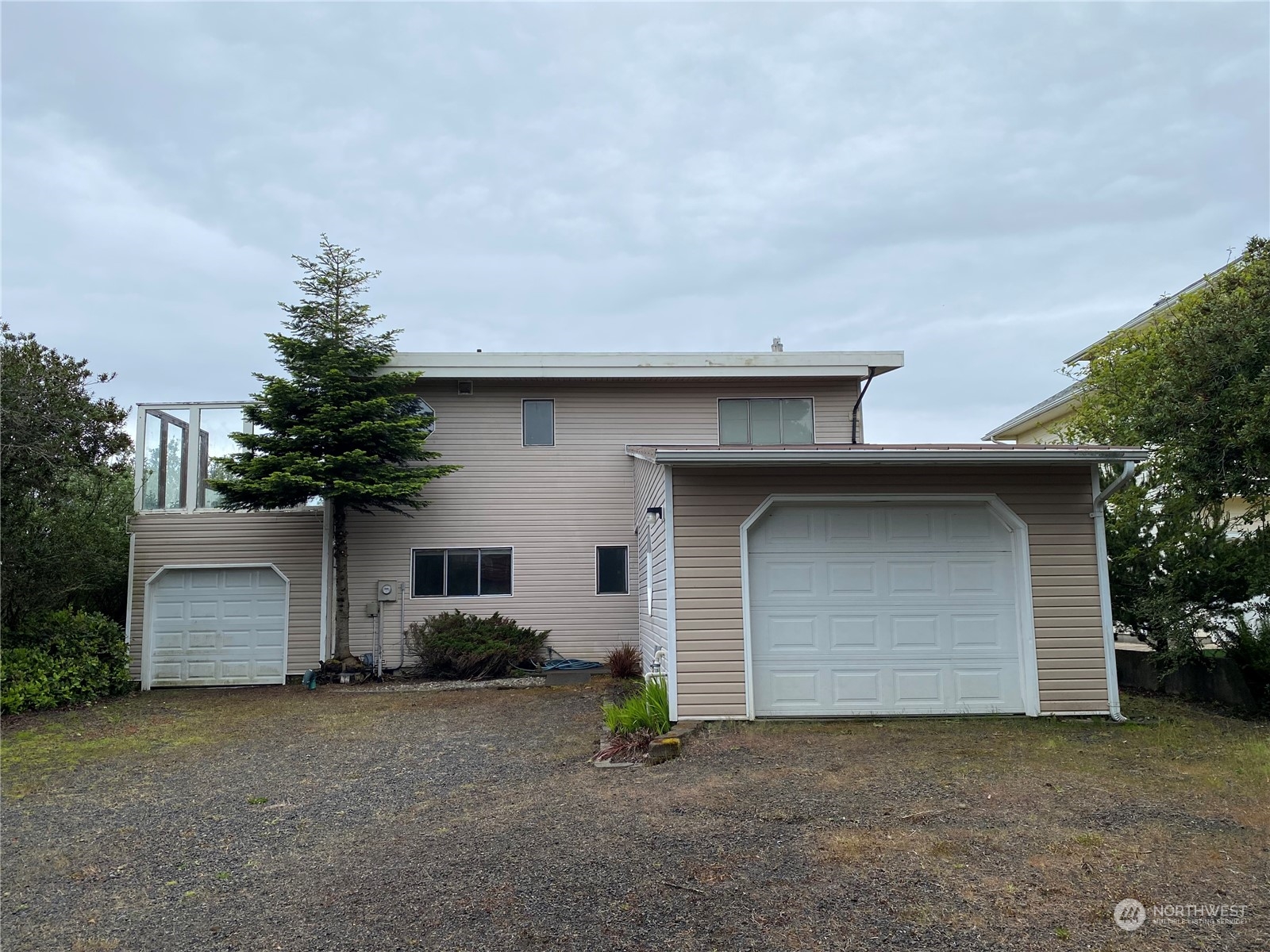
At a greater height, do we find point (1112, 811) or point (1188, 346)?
point (1188, 346)

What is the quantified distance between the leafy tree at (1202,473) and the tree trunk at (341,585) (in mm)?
10943

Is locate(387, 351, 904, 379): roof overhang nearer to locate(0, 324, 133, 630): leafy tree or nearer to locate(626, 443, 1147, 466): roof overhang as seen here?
locate(0, 324, 133, 630): leafy tree

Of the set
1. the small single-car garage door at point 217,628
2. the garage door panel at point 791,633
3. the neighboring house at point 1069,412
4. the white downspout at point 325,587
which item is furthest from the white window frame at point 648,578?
the neighboring house at point 1069,412

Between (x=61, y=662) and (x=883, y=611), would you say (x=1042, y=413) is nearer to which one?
(x=883, y=611)

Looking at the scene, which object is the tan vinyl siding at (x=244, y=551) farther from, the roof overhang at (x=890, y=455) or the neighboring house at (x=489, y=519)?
the roof overhang at (x=890, y=455)

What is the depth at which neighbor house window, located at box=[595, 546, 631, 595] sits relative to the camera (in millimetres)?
13531

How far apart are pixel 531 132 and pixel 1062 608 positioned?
10.4m

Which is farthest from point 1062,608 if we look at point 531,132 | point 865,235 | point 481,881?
point 531,132

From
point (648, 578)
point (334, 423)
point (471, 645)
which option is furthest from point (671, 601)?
point (334, 423)

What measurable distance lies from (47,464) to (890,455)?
10.7 m

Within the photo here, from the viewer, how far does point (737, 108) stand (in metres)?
11.8

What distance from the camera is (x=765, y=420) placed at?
1391cm

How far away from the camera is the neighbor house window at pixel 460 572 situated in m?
13.4

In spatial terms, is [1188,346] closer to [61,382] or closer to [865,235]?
[865,235]
